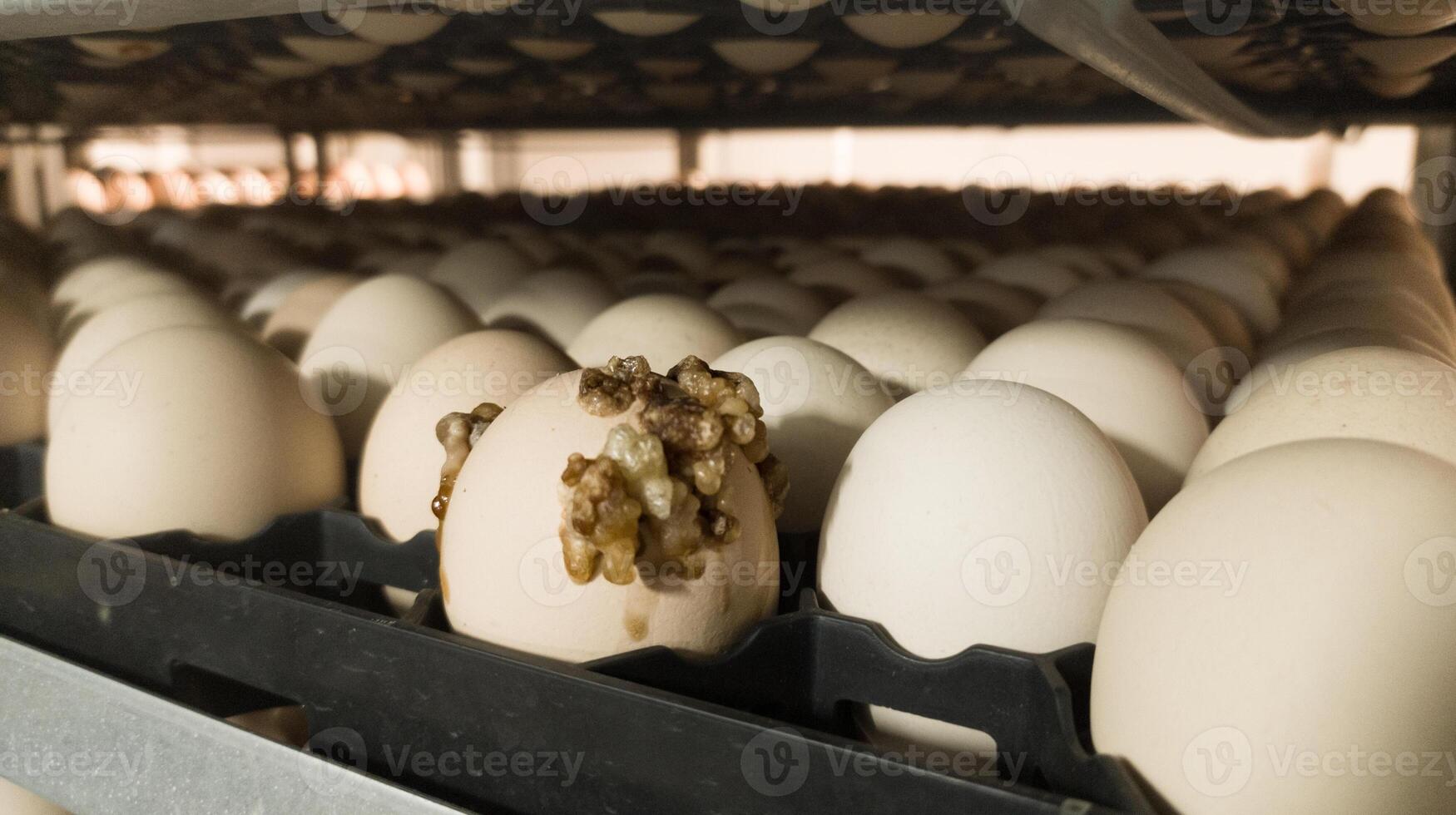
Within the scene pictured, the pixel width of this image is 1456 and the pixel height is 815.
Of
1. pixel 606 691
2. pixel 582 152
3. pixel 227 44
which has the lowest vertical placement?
pixel 582 152

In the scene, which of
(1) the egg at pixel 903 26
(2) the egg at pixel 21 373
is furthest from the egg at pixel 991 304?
(2) the egg at pixel 21 373

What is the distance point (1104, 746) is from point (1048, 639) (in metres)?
0.13

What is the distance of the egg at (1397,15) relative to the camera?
1088 millimetres

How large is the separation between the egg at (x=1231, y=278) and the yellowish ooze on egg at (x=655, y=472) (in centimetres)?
104

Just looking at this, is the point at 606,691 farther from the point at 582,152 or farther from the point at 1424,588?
the point at 582,152

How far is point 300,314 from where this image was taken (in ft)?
5.18

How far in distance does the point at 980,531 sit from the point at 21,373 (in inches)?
49.8

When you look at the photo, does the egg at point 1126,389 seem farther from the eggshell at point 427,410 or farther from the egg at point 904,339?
the eggshell at point 427,410

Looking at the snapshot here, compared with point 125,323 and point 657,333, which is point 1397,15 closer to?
point 657,333

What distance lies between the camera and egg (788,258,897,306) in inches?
69.1

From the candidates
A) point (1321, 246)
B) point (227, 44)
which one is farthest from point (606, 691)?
point (1321, 246)

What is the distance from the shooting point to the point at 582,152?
28.6ft

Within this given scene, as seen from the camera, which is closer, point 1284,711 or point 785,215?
point 1284,711

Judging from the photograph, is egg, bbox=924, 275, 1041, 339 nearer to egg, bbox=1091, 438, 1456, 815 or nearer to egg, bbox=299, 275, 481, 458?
egg, bbox=299, 275, 481, 458
